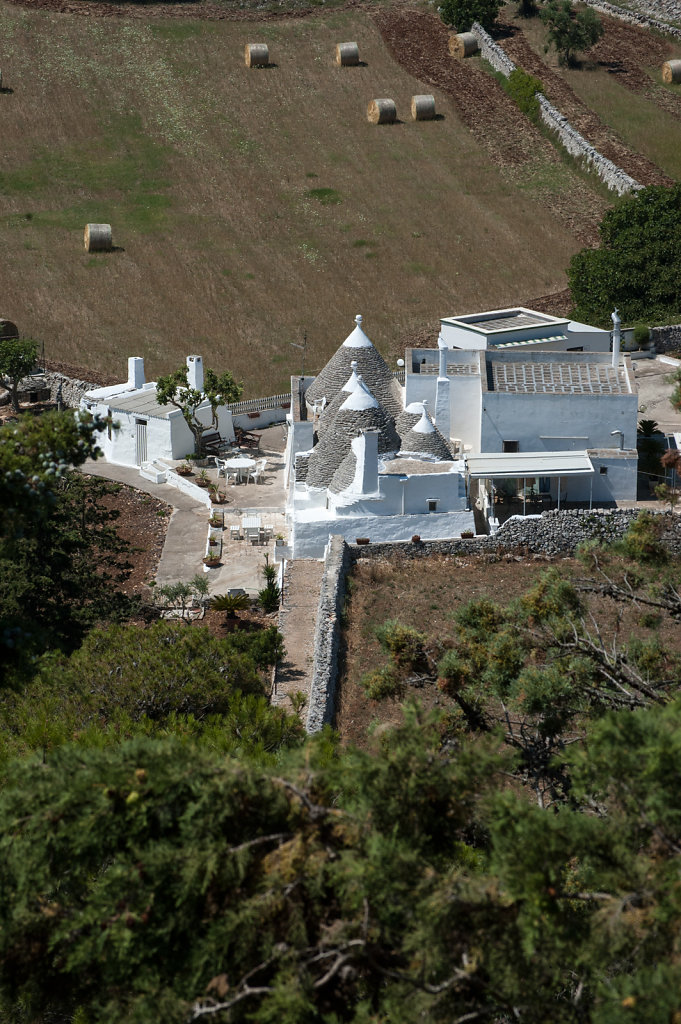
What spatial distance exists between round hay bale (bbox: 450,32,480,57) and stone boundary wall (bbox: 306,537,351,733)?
50.7 m

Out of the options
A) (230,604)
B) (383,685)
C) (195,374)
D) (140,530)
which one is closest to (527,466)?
(230,604)

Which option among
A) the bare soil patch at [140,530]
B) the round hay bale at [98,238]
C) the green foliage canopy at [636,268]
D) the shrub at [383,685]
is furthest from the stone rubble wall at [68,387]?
the shrub at [383,685]

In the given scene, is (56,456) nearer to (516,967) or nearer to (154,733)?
(154,733)

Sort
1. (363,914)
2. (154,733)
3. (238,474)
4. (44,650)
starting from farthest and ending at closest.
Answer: (238,474) < (44,650) < (154,733) < (363,914)

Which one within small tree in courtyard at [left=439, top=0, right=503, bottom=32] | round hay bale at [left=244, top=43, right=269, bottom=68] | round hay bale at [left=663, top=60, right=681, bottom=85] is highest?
small tree in courtyard at [left=439, top=0, right=503, bottom=32]

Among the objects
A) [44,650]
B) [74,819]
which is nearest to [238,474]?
[44,650]

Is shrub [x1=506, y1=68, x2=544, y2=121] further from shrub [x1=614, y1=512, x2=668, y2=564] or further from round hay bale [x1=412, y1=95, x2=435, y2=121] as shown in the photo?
shrub [x1=614, y1=512, x2=668, y2=564]

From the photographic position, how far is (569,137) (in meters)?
66.2

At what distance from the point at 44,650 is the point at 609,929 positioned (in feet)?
48.5

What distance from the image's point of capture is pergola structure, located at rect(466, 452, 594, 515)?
107 ft

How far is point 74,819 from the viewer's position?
41.9 feet

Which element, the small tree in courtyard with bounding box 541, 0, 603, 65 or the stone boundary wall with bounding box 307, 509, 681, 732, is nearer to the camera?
the stone boundary wall with bounding box 307, 509, 681, 732

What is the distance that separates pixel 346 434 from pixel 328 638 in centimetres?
812

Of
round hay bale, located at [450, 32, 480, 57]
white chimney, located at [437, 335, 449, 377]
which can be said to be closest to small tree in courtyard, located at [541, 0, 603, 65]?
round hay bale, located at [450, 32, 480, 57]
